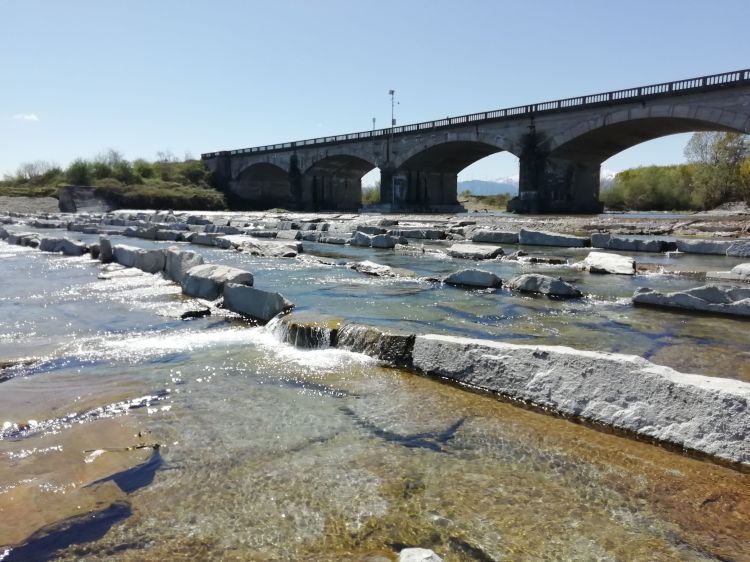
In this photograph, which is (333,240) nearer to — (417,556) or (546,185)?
(417,556)

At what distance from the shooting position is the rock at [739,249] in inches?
499

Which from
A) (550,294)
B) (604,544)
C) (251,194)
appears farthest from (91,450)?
(251,194)

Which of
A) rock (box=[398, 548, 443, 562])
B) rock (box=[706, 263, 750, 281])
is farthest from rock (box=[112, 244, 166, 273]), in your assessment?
rock (box=[706, 263, 750, 281])

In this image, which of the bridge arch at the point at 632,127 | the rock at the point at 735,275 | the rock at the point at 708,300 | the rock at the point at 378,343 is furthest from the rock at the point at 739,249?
the bridge arch at the point at 632,127

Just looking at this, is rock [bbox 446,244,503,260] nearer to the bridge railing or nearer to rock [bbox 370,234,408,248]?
rock [bbox 370,234,408,248]

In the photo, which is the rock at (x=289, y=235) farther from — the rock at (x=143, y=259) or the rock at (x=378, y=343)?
the rock at (x=378, y=343)

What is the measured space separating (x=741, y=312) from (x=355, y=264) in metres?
6.76

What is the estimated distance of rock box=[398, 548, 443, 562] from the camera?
6.02 feet

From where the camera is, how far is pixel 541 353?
11.9 feet

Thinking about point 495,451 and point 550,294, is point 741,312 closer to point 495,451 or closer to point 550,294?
point 550,294

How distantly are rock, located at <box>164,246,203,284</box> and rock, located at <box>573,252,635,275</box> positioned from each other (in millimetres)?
7375

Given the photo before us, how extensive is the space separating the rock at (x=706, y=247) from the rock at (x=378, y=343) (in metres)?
12.2

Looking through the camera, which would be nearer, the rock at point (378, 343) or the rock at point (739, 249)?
the rock at point (378, 343)

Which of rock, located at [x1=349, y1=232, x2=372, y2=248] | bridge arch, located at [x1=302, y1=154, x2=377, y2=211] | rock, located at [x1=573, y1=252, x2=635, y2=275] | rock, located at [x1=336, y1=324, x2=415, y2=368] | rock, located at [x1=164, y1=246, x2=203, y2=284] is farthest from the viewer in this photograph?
bridge arch, located at [x1=302, y1=154, x2=377, y2=211]
